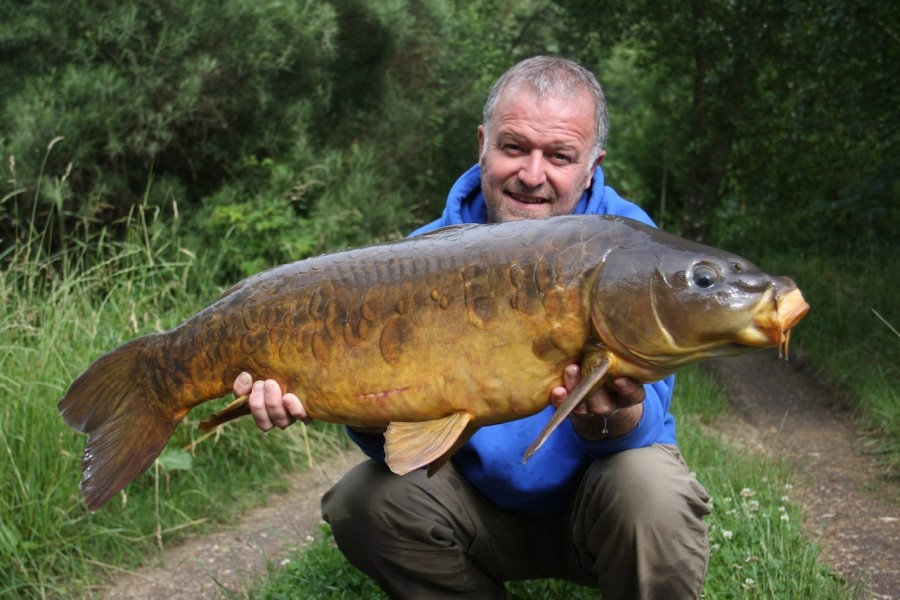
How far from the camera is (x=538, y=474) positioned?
2641mm

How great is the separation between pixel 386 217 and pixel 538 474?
4.37m

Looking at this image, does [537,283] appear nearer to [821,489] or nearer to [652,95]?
[821,489]

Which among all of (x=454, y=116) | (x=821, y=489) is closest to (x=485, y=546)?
(x=821, y=489)

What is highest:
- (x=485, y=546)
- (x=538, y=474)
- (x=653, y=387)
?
(x=653, y=387)

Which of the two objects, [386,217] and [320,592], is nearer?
[320,592]

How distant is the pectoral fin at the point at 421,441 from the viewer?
2.01 metres

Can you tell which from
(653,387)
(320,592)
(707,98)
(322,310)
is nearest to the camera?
(322,310)

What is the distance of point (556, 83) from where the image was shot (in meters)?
2.77

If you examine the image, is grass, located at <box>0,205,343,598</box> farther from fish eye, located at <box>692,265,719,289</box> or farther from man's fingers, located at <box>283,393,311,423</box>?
fish eye, located at <box>692,265,719,289</box>

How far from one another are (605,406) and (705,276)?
391 mm

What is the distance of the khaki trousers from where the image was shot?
2420 millimetres

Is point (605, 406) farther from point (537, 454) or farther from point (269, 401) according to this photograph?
point (269, 401)

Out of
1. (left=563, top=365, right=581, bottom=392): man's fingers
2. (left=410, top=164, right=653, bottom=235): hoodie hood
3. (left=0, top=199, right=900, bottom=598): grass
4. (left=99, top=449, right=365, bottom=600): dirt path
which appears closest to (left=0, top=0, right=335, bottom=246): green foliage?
(left=0, top=199, right=900, bottom=598): grass

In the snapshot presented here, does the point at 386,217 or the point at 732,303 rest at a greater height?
the point at 732,303
